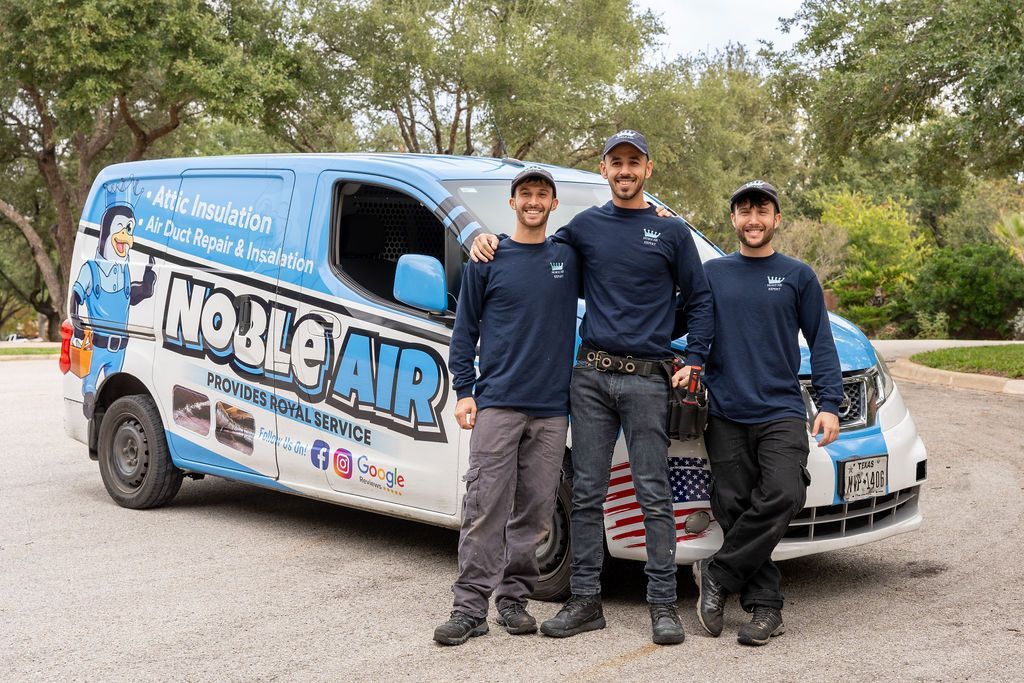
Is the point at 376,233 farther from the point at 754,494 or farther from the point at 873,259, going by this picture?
the point at 873,259

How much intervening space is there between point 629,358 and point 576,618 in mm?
1092

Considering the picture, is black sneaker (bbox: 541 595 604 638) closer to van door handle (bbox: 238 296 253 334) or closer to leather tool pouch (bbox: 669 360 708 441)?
leather tool pouch (bbox: 669 360 708 441)

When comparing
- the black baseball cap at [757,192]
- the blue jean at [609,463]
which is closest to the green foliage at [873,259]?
the black baseball cap at [757,192]

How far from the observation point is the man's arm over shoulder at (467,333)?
15.5 feet

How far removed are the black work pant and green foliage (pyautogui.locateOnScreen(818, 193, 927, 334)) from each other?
1002 inches

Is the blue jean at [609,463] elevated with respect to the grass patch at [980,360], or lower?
elevated

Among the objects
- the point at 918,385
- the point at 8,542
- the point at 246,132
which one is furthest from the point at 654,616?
the point at 246,132

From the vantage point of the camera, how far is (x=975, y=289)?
84.6 ft

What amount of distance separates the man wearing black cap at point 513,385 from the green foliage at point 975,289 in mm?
23075

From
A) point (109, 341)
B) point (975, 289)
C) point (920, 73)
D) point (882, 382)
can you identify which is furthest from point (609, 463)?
point (975, 289)

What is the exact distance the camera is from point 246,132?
39.2 m

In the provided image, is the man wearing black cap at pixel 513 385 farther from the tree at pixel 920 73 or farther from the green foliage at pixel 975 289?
the green foliage at pixel 975 289

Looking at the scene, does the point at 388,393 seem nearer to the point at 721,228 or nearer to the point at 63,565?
the point at 63,565

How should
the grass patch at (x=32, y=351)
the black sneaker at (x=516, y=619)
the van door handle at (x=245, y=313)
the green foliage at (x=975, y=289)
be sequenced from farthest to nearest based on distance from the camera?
the green foliage at (x=975, y=289), the grass patch at (x=32, y=351), the van door handle at (x=245, y=313), the black sneaker at (x=516, y=619)
